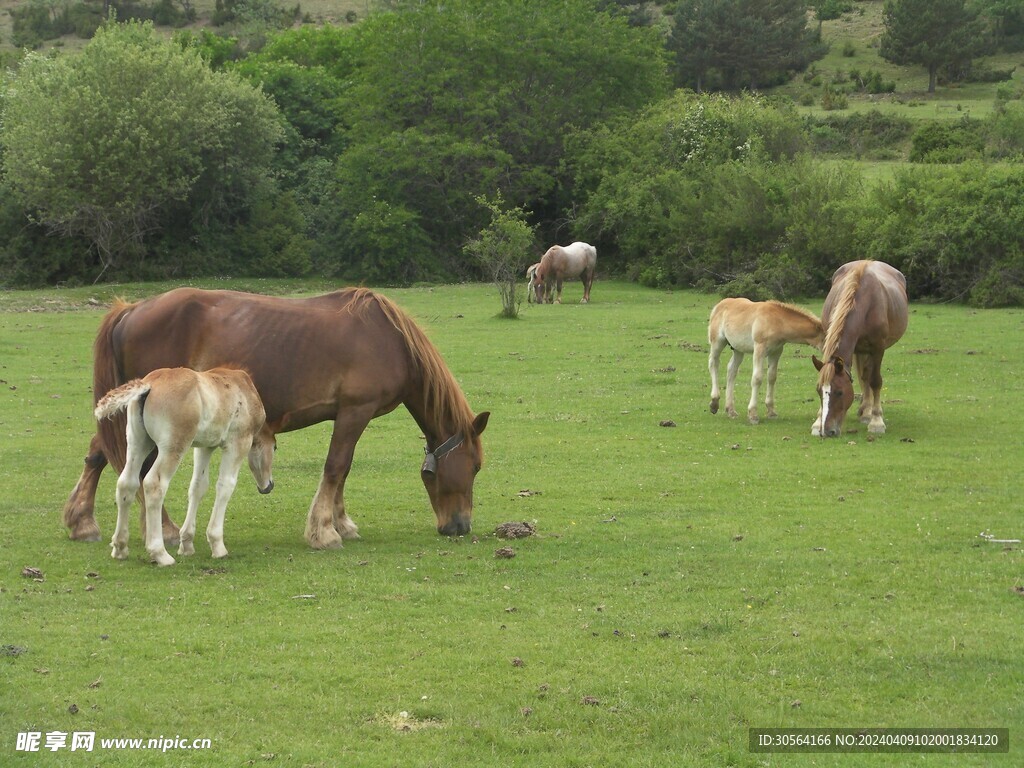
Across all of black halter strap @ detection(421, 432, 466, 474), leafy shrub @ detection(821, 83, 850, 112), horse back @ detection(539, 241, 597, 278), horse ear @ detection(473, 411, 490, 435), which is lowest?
horse back @ detection(539, 241, 597, 278)

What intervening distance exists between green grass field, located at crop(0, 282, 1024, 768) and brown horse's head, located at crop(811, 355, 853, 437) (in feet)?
1.40

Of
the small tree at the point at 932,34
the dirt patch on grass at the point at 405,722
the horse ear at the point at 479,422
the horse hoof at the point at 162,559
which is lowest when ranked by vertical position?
the horse hoof at the point at 162,559

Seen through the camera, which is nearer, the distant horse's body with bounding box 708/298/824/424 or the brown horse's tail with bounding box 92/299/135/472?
the brown horse's tail with bounding box 92/299/135/472

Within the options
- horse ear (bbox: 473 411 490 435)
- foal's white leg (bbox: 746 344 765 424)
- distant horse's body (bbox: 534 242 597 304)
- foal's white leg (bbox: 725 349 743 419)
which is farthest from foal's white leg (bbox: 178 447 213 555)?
distant horse's body (bbox: 534 242 597 304)

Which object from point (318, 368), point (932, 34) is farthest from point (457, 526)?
point (932, 34)

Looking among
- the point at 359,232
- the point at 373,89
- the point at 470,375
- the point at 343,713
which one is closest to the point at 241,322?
the point at 343,713

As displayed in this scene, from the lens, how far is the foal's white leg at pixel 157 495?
328 inches

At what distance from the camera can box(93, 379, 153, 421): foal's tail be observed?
8.23 m

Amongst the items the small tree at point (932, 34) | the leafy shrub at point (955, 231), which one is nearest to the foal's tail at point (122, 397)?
the leafy shrub at point (955, 231)

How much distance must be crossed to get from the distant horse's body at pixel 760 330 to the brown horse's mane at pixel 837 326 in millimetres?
331

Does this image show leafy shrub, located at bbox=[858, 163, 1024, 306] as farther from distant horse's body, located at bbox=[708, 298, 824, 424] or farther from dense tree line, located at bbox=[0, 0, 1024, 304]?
distant horse's body, located at bbox=[708, 298, 824, 424]

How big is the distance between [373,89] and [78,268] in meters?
13.9

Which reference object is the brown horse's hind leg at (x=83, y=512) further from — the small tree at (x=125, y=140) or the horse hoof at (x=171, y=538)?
the small tree at (x=125, y=140)

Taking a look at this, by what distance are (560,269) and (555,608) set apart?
28534 mm
